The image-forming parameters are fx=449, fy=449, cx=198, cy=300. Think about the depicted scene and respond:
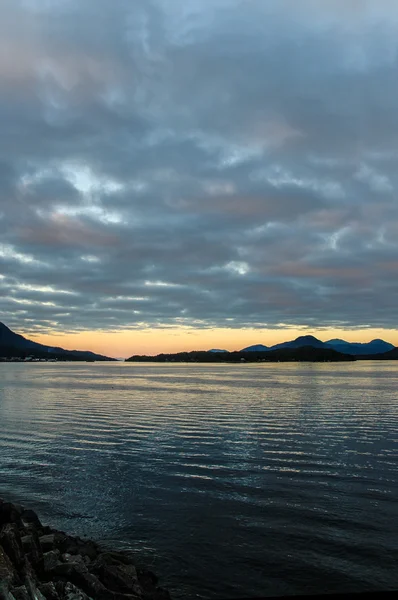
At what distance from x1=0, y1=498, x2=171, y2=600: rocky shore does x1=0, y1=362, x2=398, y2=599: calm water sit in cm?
133

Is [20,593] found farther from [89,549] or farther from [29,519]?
[29,519]

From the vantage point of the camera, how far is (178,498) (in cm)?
2088

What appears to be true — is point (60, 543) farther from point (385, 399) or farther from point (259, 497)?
point (385, 399)

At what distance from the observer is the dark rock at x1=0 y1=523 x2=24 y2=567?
11.5 meters

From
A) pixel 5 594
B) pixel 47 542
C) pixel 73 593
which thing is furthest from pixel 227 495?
pixel 5 594

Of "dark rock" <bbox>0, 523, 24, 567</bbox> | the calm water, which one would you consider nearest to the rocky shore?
"dark rock" <bbox>0, 523, 24, 567</bbox>

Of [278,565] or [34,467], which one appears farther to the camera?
→ [34,467]

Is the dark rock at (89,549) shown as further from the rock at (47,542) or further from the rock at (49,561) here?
the rock at (49,561)

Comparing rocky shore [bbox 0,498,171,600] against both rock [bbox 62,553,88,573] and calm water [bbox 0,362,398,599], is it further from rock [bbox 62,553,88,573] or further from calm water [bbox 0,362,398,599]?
calm water [bbox 0,362,398,599]

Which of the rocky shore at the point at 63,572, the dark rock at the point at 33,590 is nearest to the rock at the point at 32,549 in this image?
the rocky shore at the point at 63,572

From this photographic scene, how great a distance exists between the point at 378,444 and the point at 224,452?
12023 mm

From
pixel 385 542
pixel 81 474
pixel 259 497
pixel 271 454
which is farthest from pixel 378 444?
pixel 81 474

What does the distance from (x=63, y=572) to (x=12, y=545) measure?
1.54 meters

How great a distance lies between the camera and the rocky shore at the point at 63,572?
32.7 feet
